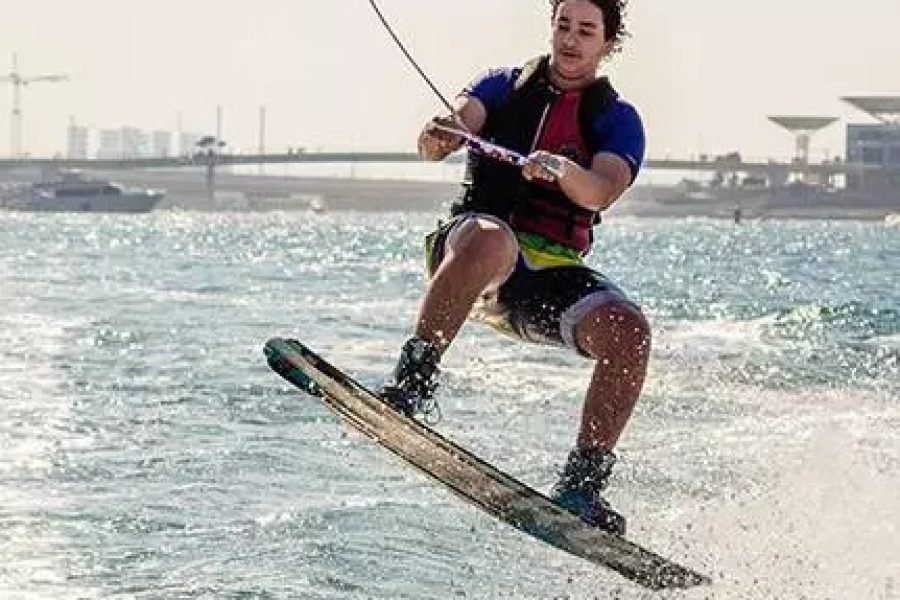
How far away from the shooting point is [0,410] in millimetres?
15812

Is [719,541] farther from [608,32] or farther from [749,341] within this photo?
[749,341]

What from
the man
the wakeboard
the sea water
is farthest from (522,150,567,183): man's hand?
the sea water

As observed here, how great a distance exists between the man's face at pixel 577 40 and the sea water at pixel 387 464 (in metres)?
2.20

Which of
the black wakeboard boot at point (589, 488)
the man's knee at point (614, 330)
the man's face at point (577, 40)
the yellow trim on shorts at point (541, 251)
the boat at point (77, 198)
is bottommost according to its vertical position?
the boat at point (77, 198)

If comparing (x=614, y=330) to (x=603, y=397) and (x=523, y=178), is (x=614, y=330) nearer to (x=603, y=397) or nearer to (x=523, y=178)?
(x=603, y=397)

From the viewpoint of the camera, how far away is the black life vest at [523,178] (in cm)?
802

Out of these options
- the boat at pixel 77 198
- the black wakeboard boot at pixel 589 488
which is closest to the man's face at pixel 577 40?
the black wakeboard boot at pixel 589 488

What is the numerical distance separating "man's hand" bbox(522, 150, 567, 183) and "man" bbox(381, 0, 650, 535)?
453mm

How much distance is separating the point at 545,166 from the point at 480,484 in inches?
56.8

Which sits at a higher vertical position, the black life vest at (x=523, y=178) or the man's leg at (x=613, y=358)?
the black life vest at (x=523, y=178)

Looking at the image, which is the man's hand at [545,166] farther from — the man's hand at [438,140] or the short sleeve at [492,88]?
the short sleeve at [492,88]

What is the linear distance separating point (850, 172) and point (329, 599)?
16739 centimetres

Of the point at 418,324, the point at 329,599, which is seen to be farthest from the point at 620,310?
the point at 329,599

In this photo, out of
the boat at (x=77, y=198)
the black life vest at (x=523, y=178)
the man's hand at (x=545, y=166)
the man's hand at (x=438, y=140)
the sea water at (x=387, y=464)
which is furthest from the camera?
the boat at (x=77, y=198)
